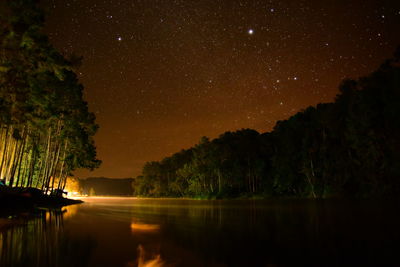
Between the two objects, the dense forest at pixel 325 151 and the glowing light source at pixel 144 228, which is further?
the dense forest at pixel 325 151

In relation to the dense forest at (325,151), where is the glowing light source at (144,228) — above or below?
below

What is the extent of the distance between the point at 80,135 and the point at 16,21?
21775 mm

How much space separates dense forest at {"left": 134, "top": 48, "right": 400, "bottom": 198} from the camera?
37.9 metres

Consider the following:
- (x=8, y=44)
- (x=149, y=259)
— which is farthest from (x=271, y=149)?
(x=149, y=259)

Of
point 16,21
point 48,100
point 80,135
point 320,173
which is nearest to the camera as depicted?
point 16,21

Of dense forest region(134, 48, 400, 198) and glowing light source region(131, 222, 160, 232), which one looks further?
dense forest region(134, 48, 400, 198)

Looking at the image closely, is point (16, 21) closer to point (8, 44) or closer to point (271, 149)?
point (8, 44)

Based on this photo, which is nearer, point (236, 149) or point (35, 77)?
→ point (35, 77)

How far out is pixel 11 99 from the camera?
1738 centimetres

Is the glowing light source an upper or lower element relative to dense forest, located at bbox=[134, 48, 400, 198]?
lower

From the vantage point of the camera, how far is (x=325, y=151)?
5181cm

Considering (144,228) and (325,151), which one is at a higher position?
(325,151)

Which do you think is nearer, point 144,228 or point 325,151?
point 144,228

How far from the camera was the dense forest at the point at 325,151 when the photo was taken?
124 feet
